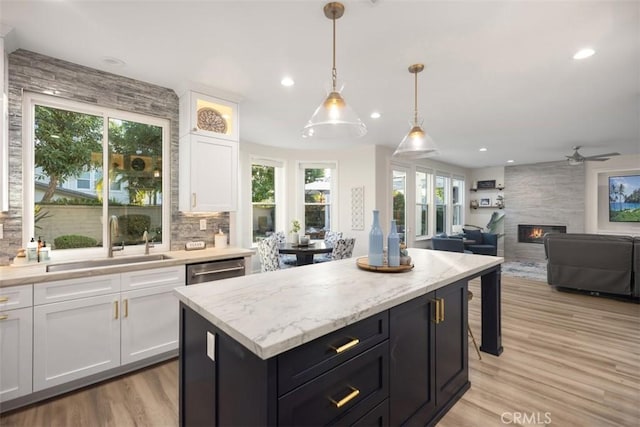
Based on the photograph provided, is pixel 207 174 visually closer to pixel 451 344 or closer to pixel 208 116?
pixel 208 116

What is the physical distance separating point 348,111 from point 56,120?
2.59 m

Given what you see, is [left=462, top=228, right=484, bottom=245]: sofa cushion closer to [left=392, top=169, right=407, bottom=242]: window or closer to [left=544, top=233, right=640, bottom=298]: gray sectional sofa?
[left=392, top=169, right=407, bottom=242]: window

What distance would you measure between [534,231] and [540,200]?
2.74 feet

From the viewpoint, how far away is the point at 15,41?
2211 millimetres

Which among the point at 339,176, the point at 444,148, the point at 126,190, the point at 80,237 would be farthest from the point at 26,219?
the point at 444,148

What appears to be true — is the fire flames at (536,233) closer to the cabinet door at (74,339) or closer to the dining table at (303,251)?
the dining table at (303,251)

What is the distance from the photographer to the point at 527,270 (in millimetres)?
6602

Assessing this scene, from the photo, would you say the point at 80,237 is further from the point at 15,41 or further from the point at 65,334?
the point at 15,41

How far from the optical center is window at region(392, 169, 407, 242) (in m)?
6.43

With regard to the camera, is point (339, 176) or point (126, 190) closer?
point (126, 190)

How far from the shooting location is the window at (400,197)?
6.43 metres

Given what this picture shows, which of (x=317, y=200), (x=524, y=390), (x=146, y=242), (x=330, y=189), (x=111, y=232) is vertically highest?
(x=330, y=189)

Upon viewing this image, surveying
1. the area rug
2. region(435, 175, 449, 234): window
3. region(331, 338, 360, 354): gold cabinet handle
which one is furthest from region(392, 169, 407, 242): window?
region(331, 338, 360, 354): gold cabinet handle

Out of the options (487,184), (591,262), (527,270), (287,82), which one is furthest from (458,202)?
(287,82)
